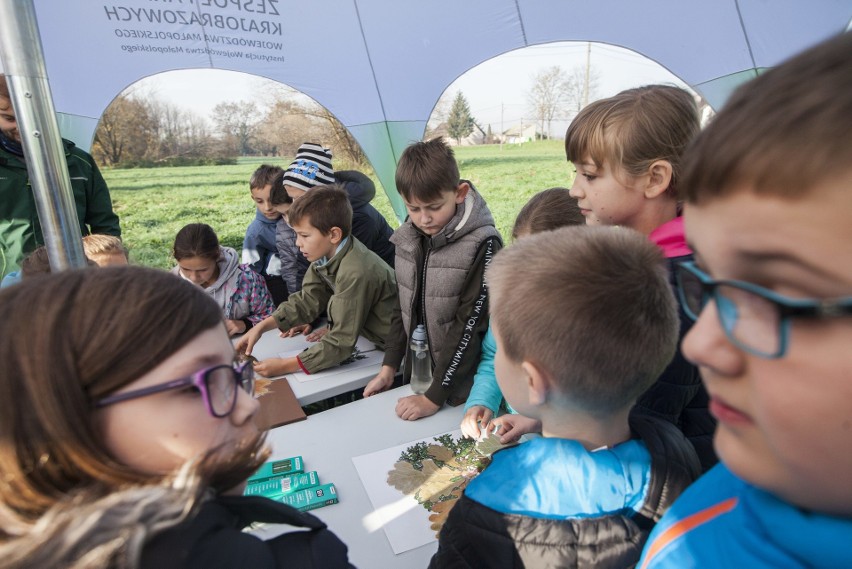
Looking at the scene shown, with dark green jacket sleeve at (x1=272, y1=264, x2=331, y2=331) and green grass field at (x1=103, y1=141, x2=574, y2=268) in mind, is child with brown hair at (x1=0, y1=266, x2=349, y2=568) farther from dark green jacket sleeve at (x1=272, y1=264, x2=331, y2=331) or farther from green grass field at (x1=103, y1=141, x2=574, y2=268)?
green grass field at (x1=103, y1=141, x2=574, y2=268)

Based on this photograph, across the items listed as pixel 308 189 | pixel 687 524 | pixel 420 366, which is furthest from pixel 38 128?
pixel 308 189

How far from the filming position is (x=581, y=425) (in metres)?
0.95

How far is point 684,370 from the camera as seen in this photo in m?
1.17

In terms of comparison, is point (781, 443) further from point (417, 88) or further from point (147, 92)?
point (147, 92)

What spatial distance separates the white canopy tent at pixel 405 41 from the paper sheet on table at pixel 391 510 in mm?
3990

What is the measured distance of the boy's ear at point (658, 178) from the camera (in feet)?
4.63

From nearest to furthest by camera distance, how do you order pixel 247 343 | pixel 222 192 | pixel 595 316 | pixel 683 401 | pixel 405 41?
1. pixel 595 316
2. pixel 683 401
3. pixel 247 343
4. pixel 405 41
5. pixel 222 192

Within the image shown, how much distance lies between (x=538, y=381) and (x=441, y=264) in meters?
1.27

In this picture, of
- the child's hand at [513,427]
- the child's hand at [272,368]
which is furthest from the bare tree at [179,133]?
the child's hand at [513,427]

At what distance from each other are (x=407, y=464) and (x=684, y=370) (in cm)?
81

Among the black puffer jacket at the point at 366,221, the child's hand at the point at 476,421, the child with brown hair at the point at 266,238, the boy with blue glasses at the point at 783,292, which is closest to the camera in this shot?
the boy with blue glasses at the point at 783,292

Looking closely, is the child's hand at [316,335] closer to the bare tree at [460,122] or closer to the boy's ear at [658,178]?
the boy's ear at [658,178]

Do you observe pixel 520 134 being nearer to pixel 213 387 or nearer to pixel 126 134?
pixel 126 134

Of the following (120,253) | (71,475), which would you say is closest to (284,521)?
(71,475)
